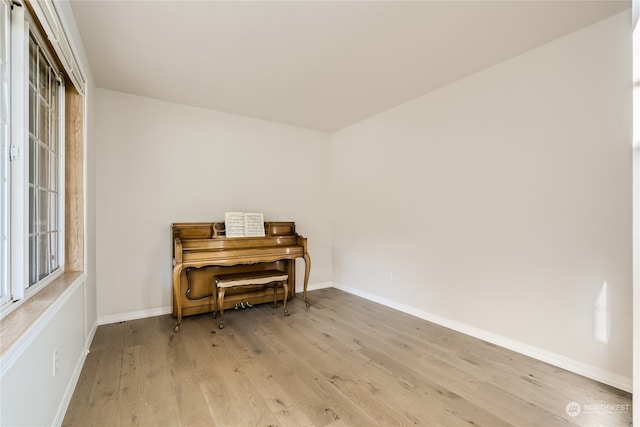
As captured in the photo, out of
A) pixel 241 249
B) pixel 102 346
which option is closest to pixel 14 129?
pixel 102 346

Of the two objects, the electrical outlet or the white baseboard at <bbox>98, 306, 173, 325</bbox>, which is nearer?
the electrical outlet

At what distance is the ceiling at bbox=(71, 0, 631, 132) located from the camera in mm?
2006

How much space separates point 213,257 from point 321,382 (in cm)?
177

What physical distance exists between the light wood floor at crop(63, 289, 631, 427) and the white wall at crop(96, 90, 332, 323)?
0.57 metres

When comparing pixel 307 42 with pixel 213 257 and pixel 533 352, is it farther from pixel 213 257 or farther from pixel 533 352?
pixel 533 352

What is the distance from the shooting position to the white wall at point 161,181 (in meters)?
3.26

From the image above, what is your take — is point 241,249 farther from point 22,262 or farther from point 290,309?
point 22,262

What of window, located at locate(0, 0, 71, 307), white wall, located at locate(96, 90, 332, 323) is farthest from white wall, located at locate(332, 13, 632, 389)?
window, located at locate(0, 0, 71, 307)

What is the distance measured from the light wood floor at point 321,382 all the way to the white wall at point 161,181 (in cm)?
57

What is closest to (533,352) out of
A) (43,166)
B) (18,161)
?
(18,161)

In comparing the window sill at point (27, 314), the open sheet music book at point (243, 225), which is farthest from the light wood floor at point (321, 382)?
the open sheet music book at point (243, 225)

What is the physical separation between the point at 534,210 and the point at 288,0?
2492 mm

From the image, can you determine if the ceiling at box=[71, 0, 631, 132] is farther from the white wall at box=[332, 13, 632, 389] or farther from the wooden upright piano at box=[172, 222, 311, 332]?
the wooden upright piano at box=[172, 222, 311, 332]

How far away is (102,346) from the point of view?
2.63 metres
